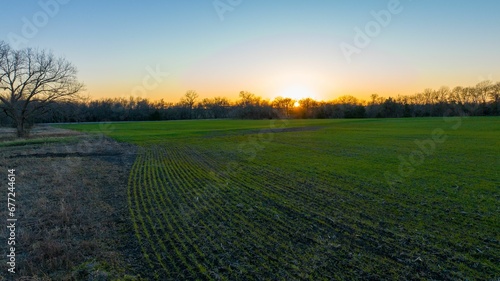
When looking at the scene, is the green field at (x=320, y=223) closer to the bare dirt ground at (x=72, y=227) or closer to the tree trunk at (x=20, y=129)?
the bare dirt ground at (x=72, y=227)

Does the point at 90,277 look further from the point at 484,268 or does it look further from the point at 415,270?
the point at 484,268

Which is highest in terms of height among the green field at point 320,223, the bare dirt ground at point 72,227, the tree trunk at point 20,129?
→ the tree trunk at point 20,129

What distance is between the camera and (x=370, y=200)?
478 inches

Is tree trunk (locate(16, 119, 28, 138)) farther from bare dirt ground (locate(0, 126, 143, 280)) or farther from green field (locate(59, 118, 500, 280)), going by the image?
green field (locate(59, 118, 500, 280))

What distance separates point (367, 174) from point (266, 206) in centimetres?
825

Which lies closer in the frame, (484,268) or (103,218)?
(484,268)

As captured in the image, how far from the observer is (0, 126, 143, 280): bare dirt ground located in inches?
277

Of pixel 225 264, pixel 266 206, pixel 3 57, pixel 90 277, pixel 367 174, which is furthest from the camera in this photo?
pixel 3 57

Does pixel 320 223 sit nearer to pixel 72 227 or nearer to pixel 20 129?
pixel 72 227

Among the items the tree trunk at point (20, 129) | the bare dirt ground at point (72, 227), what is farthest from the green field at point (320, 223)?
the tree trunk at point (20, 129)

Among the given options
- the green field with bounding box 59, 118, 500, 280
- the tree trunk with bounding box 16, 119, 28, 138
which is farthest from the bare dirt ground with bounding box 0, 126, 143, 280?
the tree trunk with bounding box 16, 119, 28, 138

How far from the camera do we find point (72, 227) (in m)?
9.43

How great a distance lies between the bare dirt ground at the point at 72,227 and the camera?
7047mm

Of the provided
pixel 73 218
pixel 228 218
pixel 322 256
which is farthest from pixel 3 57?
pixel 322 256
